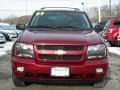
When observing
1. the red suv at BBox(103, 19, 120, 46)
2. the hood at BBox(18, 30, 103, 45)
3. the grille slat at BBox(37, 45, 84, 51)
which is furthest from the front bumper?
the red suv at BBox(103, 19, 120, 46)

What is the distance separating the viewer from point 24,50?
21.6ft

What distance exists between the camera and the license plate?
21.0 feet

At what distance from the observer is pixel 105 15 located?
5891 cm

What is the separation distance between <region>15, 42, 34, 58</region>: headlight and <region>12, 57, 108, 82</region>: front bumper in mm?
96

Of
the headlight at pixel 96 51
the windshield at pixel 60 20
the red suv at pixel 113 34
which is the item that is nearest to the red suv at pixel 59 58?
the headlight at pixel 96 51

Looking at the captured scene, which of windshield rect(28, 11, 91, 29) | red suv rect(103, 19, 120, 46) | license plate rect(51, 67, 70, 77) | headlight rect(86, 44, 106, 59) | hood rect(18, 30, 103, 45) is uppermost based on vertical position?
windshield rect(28, 11, 91, 29)

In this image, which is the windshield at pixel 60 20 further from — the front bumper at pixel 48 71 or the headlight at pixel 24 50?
the front bumper at pixel 48 71

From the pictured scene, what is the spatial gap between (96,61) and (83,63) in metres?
0.27

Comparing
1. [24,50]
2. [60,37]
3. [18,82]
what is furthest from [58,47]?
[18,82]

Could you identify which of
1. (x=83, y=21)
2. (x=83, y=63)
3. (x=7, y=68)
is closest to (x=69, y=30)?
(x=83, y=21)

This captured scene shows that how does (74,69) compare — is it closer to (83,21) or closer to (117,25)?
(83,21)

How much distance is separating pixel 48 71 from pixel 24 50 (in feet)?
2.00

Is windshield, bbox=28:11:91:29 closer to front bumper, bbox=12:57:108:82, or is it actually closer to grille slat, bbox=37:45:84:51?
grille slat, bbox=37:45:84:51

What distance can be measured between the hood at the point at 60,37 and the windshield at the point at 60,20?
689 mm
